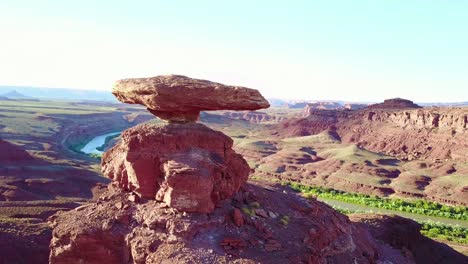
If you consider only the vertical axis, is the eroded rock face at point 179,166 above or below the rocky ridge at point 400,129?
above

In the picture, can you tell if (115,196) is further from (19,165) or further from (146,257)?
(19,165)

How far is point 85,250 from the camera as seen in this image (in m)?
23.5

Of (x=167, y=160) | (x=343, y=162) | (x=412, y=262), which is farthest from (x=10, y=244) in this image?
(x=343, y=162)

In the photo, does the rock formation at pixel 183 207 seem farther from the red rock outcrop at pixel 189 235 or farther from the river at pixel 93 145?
the river at pixel 93 145

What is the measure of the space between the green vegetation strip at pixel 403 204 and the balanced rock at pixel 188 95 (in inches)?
2051

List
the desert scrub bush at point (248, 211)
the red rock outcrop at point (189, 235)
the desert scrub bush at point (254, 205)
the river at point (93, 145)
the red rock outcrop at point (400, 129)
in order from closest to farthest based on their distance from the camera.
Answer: the red rock outcrop at point (189, 235) < the desert scrub bush at point (248, 211) < the desert scrub bush at point (254, 205) < the red rock outcrop at point (400, 129) < the river at point (93, 145)

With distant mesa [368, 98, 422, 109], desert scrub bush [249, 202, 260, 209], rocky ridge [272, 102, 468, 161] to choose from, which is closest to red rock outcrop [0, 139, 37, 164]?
desert scrub bush [249, 202, 260, 209]

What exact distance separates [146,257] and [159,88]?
26.3 ft

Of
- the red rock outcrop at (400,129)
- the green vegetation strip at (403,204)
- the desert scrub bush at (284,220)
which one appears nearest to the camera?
the desert scrub bush at (284,220)

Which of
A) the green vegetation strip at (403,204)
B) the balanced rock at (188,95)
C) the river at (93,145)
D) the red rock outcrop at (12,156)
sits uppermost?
the balanced rock at (188,95)

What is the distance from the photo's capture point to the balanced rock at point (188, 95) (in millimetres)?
24125

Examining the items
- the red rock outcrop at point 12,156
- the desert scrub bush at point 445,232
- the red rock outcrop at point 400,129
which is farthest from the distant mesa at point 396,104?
the red rock outcrop at point 12,156

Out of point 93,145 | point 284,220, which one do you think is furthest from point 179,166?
point 93,145

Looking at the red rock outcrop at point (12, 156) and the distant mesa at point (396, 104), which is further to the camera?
the distant mesa at point (396, 104)
